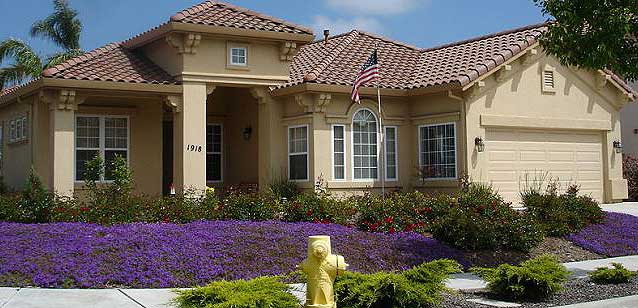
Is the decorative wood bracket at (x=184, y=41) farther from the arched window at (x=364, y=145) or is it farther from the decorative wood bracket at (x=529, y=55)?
the decorative wood bracket at (x=529, y=55)

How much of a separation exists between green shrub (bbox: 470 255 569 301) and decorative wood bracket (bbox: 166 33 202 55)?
34.0ft

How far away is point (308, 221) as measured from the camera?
14.4m

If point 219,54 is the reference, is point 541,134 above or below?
below

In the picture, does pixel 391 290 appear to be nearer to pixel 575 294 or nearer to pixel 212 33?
pixel 575 294

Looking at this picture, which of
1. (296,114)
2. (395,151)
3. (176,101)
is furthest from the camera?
(395,151)

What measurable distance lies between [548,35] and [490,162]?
6496 millimetres

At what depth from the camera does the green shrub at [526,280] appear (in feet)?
29.5

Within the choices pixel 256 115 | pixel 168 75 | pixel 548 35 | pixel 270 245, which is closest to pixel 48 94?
pixel 168 75

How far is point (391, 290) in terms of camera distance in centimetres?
777

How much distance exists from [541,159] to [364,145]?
5.08m

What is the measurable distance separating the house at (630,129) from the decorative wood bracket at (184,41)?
1782cm

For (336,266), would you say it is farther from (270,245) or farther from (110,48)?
(110,48)

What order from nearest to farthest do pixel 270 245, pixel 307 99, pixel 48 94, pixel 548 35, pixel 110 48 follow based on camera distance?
pixel 270 245 < pixel 548 35 < pixel 48 94 < pixel 307 99 < pixel 110 48

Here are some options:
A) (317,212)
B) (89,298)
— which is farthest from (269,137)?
(89,298)
